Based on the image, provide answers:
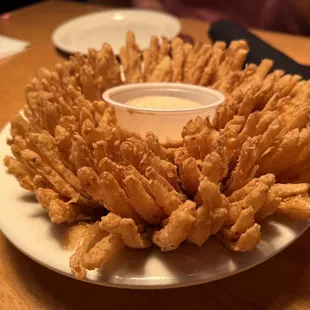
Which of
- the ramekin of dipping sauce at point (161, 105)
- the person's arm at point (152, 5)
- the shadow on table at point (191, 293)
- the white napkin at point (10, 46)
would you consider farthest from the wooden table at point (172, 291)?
the person's arm at point (152, 5)

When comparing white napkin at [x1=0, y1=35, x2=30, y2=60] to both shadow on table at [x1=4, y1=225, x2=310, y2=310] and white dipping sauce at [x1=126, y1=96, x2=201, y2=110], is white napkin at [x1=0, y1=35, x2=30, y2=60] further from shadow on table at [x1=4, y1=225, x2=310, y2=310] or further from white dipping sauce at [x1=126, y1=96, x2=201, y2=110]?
shadow on table at [x1=4, y1=225, x2=310, y2=310]

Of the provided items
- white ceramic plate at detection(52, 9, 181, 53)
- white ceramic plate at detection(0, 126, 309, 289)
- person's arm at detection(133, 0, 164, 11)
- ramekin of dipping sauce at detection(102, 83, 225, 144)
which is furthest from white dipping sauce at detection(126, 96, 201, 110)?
person's arm at detection(133, 0, 164, 11)

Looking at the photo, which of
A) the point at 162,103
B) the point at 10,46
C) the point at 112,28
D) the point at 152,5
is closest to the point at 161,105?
the point at 162,103

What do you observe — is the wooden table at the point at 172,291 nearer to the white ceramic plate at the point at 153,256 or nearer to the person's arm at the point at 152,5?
the white ceramic plate at the point at 153,256

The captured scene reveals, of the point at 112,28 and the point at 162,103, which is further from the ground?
the point at 162,103

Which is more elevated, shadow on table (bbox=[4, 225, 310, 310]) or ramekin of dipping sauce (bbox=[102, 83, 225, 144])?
ramekin of dipping sauce (bbox=[102, 83, 225, 144])

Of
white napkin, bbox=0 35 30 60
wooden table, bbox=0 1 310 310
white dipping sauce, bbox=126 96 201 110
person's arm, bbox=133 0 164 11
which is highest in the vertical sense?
white dipping sauce, bbox=126 96 201 110

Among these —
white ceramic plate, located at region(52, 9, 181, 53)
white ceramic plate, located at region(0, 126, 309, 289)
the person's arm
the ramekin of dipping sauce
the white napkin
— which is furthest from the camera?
the person's arm

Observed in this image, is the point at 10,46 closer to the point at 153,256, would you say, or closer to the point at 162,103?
the point at 162,103
